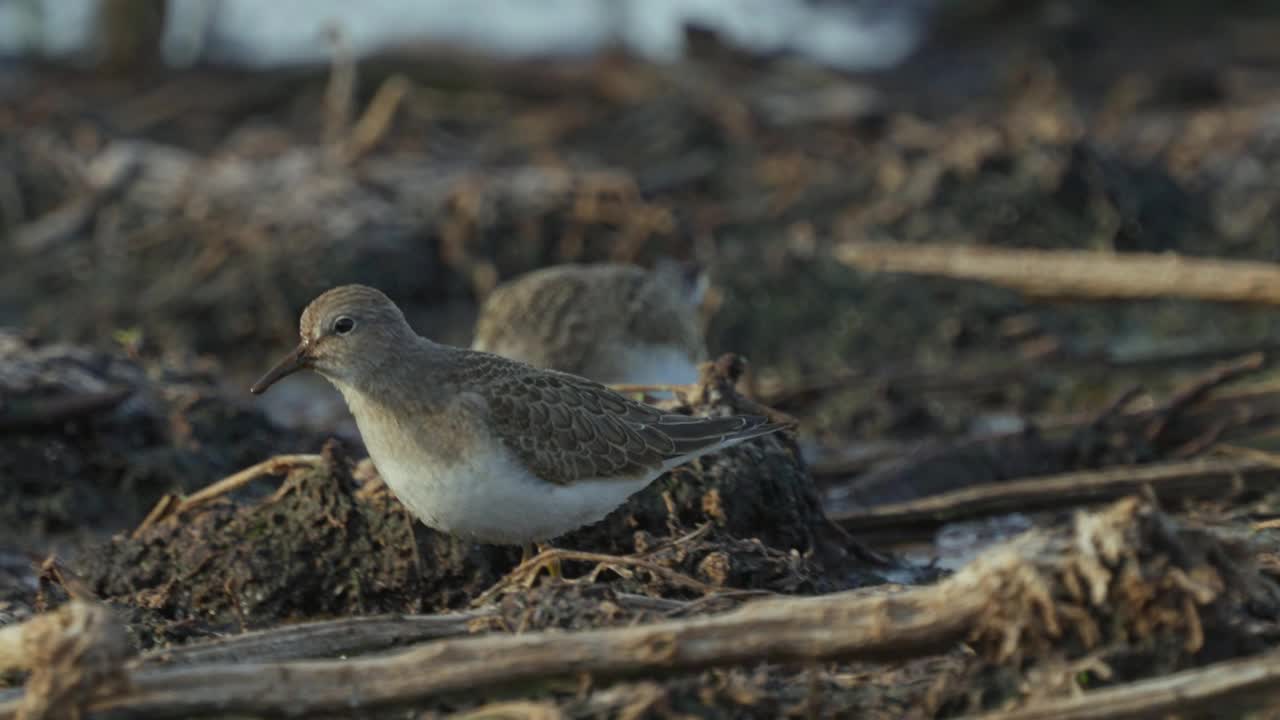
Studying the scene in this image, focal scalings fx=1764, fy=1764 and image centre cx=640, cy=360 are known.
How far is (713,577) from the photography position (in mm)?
4902

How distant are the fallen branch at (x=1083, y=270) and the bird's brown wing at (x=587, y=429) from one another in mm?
4992

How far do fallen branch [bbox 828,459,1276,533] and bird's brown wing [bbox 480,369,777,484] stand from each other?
0.90 meters

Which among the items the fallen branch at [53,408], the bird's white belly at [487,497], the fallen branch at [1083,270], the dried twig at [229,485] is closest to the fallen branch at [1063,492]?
the bird's white belly at [487,497]

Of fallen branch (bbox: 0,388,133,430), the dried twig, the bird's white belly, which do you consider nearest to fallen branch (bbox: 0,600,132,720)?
the bird's white belly

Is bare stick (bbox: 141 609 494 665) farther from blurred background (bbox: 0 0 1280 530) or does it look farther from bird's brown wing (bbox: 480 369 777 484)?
blurred background (bbox: 0 0 1280 530)

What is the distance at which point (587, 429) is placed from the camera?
5449mm

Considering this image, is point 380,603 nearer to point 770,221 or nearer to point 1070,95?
point 770,221

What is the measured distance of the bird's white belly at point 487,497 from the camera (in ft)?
16.5

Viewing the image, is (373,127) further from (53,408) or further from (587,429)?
(587,429)

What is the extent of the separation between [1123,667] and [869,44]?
586 inches

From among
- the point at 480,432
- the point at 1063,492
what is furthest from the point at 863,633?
the point at 1063,492

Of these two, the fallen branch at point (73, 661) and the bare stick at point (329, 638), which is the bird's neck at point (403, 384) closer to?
the bare stick at point (329, 638)

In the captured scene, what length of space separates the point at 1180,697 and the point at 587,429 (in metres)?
2.28

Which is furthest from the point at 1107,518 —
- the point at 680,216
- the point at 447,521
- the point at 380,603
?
the point at 680,216
